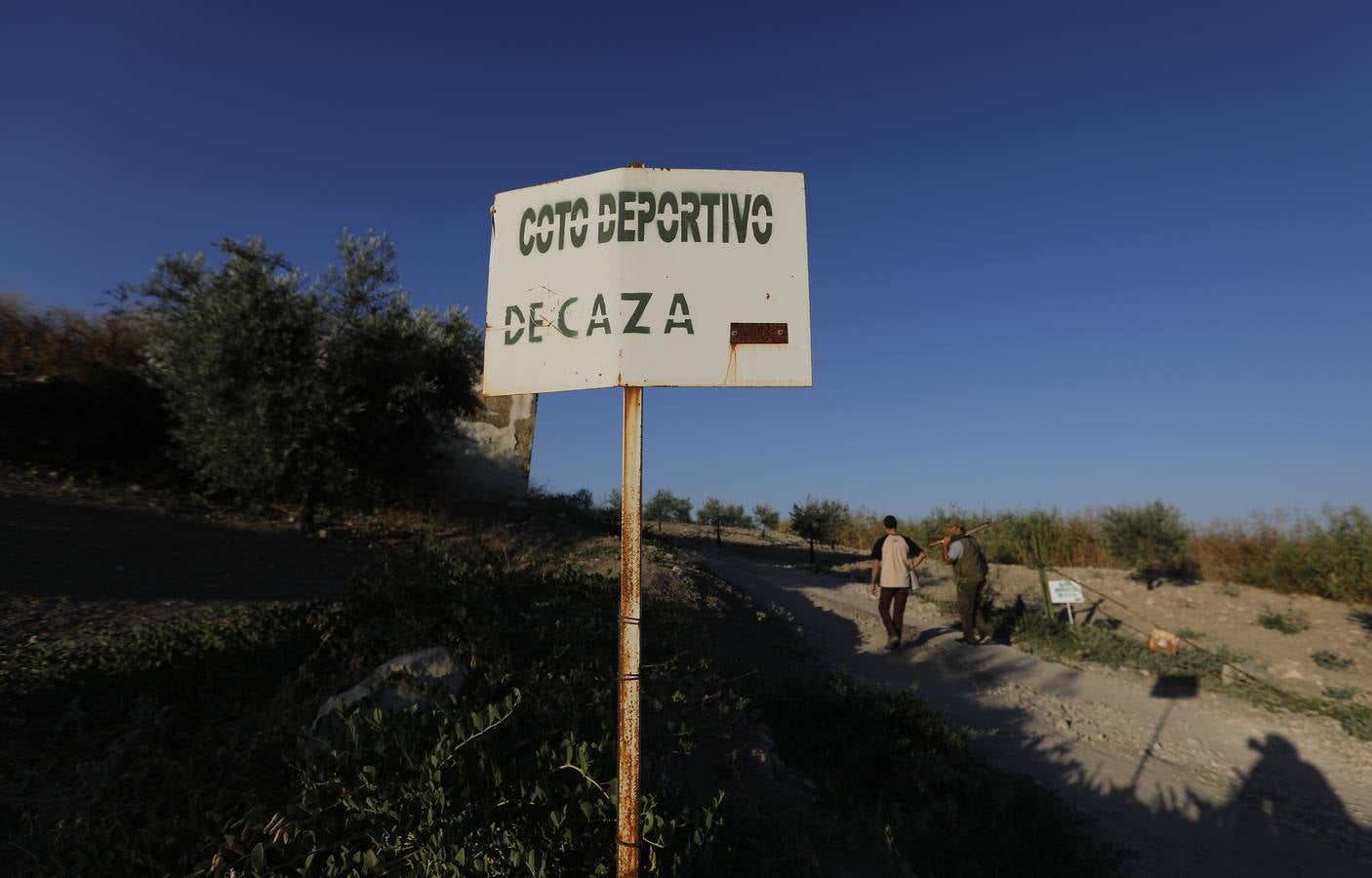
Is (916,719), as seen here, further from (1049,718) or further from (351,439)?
(351,439)

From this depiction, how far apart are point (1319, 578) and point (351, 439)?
19.8m

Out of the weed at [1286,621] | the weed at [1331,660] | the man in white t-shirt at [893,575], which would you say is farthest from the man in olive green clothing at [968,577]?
the weed at [1286,621]

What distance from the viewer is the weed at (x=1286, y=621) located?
1252 cm

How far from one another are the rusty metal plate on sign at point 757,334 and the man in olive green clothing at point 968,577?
9.84 m

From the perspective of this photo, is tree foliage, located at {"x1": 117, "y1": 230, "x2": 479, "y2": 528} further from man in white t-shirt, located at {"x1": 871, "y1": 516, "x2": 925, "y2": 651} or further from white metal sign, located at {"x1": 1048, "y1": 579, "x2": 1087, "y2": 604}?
white metal sign, located at {"x1": 1048, "y1": 579, "x2": 1087, "y2": 604}

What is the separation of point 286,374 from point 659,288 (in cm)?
1106

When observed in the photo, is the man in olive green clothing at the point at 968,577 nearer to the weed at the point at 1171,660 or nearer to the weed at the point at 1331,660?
the weed at the point at 1171,660

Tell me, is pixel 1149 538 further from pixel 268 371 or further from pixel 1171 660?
pixel 268 371

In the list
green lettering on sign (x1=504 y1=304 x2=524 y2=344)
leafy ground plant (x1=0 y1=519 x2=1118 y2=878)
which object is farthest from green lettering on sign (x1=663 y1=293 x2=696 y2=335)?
leafy ground plant (x1=0 y1=519 x2=1118 y2=878)

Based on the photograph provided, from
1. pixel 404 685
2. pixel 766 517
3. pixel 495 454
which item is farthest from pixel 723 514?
pixel 404 685

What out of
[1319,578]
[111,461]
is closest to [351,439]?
[111,461]

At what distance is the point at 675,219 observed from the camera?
2562 millimetres

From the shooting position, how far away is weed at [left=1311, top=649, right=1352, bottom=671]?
35.6 ft

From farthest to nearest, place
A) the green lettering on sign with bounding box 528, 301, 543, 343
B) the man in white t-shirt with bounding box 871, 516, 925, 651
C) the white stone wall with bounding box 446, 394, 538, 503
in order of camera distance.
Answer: the white stone wall with bounding box 446, 394, 538, 503, the man in white t-shirt with bounding box 871, 516, 925, 651, the green lettering on sign with bounding box 528, 301, 543, 343
